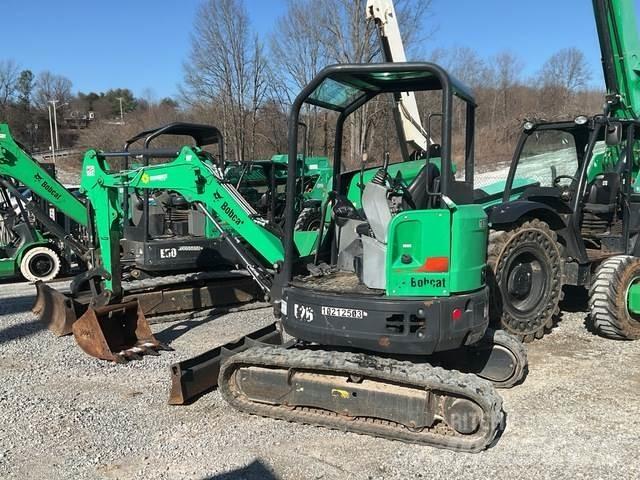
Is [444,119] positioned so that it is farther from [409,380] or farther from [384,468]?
[384,468]

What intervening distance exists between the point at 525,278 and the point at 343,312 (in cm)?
264

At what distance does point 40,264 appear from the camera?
11.4 meters

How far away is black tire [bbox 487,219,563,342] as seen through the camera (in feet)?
19.6

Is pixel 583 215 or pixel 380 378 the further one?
pixel 583 215

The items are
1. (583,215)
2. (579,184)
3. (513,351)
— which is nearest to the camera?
(513,351)

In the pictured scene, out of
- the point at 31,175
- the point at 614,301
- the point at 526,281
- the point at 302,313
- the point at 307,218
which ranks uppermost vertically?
the point at 31,175

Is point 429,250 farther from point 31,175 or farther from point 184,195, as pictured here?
point 31,175

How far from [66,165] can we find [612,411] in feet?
157

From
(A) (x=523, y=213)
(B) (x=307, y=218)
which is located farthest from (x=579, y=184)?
(B) (x=307, y=218)

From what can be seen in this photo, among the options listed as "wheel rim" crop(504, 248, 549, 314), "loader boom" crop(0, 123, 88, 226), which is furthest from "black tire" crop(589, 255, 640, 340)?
"loader boom" crop(0, 123, 88, 226)

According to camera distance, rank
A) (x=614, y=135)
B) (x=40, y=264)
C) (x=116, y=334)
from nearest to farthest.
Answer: (x=116, y=334)
(x=614, y=135)
(x=40, y=264)

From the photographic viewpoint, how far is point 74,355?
6.30m

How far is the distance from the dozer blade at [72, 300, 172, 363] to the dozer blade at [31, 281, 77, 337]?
0.81 meters

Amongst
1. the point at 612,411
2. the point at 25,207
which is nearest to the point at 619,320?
the point at 612,411
